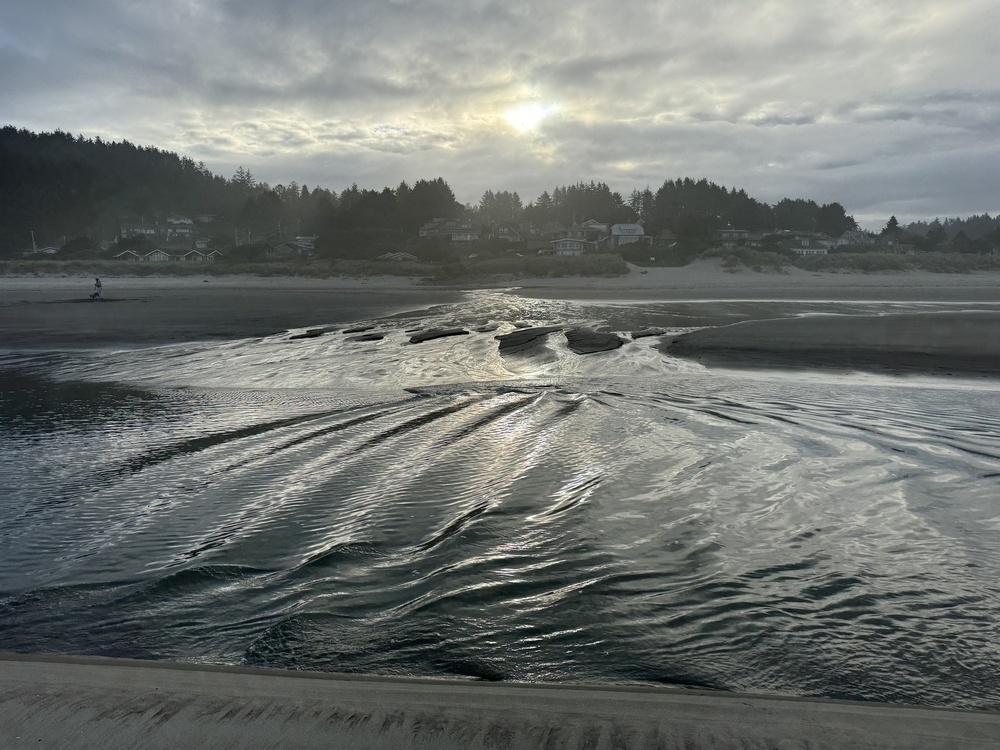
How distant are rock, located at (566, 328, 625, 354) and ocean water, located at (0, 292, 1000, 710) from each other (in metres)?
4.13

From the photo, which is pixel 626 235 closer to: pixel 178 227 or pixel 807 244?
pixel 807 244

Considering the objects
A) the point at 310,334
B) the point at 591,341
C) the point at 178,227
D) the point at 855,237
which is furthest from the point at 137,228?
the point at 855,237

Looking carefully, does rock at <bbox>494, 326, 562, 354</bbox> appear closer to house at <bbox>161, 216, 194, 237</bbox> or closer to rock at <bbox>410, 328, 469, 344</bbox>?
rock at <bbox>410, 328, 469, 344</bbox>

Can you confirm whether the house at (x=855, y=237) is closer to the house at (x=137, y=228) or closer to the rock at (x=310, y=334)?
the rock at (x=310, y=334)

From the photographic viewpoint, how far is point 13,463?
6098mm

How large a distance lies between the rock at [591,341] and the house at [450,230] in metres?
60.6

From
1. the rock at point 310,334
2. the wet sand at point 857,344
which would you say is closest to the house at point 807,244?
the wet sand at point 857,344

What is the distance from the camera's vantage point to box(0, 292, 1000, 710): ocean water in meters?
2.90

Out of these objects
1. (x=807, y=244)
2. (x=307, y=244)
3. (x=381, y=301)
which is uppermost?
(x=807, y=244)

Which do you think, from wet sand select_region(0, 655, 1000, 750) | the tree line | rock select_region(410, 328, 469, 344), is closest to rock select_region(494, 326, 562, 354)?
rock select_region(410, 328, 469, 344)

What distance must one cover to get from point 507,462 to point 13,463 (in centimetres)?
483

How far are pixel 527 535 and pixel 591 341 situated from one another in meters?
10.3

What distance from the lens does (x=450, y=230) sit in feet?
253

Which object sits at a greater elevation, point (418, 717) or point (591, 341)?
point (591, 341)
